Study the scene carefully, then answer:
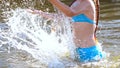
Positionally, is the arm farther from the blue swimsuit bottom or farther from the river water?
the river water

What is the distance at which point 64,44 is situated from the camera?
649 cm

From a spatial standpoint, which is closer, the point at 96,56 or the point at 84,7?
the point at 84,7

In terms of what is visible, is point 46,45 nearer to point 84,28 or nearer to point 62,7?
point 84,28

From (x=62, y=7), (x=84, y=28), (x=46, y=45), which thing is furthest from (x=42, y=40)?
(x=62, y=7)

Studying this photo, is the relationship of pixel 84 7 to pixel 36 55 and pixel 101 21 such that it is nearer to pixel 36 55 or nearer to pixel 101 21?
pixel 36 55

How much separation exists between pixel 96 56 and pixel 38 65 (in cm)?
103

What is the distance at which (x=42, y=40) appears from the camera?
7.06 metres

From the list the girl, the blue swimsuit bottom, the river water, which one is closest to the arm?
the girl

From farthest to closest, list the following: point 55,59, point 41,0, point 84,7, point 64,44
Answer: point 41,0 → point 64,44 → point 55,59 → point 84,7

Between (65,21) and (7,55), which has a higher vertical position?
(65,21)

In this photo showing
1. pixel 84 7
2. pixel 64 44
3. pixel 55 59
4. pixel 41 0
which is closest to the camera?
pixel 84 7

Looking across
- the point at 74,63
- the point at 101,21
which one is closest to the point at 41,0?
the point at 101,21

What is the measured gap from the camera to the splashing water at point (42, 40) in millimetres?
6127

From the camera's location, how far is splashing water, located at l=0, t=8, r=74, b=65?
241 inches
